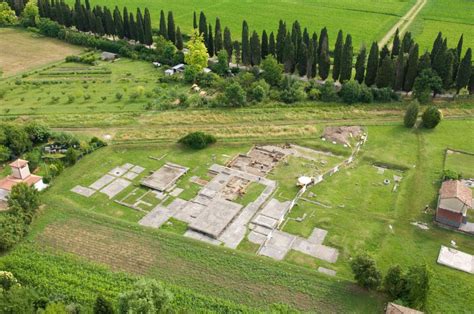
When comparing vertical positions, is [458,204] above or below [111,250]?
above

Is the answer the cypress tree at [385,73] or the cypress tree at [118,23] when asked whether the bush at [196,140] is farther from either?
the cypress tree at [118,23]

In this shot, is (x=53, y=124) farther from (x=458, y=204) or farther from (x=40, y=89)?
(x=458, y=204)

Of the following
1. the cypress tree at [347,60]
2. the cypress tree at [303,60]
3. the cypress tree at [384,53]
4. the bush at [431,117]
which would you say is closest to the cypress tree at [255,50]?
the cypress tree at [303,60]

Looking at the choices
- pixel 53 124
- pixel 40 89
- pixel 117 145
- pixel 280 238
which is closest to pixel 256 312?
pixel 280 238

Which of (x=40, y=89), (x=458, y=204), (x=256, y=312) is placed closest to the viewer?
(x=256, y=312)

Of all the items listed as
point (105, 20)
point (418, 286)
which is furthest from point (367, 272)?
point (105, 20)

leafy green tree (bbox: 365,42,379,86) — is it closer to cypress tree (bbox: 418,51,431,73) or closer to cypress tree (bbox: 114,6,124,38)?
cypress tree (bbox: 418,51,431,73)

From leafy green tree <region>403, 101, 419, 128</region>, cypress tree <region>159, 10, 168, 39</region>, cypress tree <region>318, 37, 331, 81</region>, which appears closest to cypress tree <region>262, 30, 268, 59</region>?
cypress tree <region>318, 37, 331, 81</region>

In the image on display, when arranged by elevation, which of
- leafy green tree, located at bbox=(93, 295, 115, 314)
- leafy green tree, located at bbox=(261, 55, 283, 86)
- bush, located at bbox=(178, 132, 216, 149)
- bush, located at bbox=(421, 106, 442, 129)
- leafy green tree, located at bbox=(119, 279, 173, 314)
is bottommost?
leafy green tree, located at bbox=(93, 295, 115, 314)
